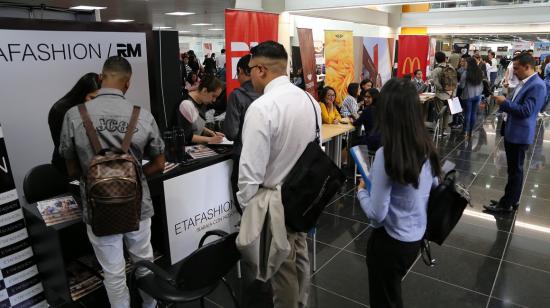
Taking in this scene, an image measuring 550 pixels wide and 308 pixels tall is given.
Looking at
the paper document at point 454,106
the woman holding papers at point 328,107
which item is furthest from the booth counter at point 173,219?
the paper document at point 454,106

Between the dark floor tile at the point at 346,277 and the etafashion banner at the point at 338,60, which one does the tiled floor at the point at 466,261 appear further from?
the etafashion banner at the point at 338,60

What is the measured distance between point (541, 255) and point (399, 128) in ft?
7.92

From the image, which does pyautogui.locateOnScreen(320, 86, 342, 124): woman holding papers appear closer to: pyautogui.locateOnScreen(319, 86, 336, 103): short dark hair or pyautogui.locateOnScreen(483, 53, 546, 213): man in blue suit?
pyautogui.locateOnScreen(319, 86, 336, 103): short dark hair

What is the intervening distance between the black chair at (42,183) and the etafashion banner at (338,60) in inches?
163

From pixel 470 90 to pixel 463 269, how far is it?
4960 millimetres

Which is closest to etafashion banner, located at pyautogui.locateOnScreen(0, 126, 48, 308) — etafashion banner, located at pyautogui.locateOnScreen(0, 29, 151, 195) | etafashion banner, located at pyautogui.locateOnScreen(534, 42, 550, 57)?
etafashion banner, located at pyautogui.locateOnScreen(0, 29, 151, 195)

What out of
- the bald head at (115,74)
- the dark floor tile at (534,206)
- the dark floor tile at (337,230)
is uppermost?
the bald head at (115,74)

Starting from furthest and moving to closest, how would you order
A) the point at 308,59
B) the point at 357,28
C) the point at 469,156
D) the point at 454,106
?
the point at 357,28 → the point at 454,106 → the point at 469,156 → the point at 308,59

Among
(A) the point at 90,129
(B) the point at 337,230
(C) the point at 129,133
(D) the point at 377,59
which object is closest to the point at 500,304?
(B) the point at 337,230

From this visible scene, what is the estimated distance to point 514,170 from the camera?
3559mm

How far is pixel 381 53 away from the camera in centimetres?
762

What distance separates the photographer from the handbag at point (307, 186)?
182 centimetres

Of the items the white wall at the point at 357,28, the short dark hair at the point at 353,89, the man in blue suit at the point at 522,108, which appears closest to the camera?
the man in blue suit at the point at 522,108

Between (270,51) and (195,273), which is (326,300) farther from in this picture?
(270,51)
